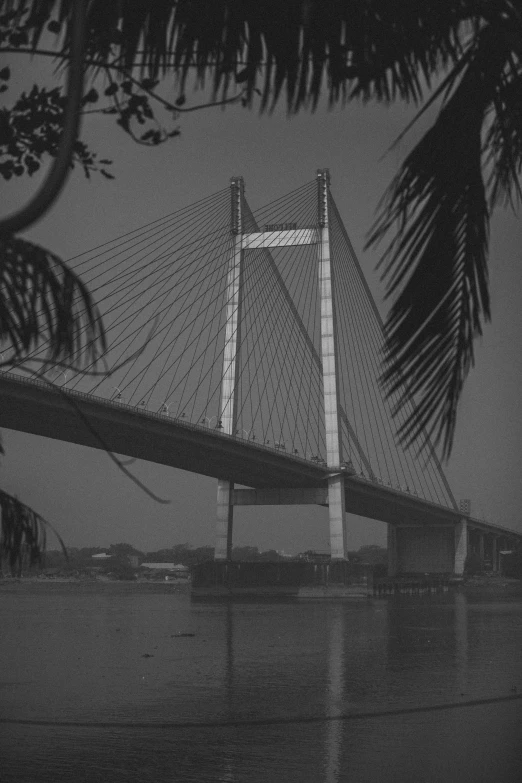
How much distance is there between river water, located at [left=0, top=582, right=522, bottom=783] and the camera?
11.3 m

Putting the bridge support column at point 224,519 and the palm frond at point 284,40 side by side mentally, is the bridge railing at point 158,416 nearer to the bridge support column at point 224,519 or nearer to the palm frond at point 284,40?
the bridge support column at point 224,519

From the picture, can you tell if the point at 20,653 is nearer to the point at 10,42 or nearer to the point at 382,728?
the point at 382,728

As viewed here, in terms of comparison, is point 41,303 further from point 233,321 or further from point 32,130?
point 233,321

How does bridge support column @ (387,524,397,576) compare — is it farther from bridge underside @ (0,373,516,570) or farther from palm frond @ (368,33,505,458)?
palm frond @ (368,33,505,458)

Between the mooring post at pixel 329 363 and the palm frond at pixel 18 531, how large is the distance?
44698 millimetres

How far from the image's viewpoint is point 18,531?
310cm

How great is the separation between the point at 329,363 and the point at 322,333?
1324 millimetres

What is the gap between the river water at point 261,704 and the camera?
1134 centimetres

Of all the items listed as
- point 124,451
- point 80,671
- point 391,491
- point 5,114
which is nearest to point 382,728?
point 80,671

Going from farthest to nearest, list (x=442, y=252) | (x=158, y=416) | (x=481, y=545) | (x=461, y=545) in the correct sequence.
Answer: (x=481, y=545), (x=461, y=545), (x=158, y=416), (x=442, y=252)

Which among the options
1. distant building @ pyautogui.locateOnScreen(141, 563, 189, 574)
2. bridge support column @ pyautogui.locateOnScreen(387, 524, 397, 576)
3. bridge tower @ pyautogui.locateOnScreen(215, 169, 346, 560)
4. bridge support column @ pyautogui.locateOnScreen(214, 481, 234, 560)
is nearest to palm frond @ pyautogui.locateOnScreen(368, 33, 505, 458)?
bridge tower @ pyautogui.locateOnScreen(215, 169, 346, 560)

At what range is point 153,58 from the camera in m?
2.84

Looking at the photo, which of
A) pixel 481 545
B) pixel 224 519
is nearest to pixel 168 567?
pixel 481 545

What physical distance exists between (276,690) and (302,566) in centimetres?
4122
